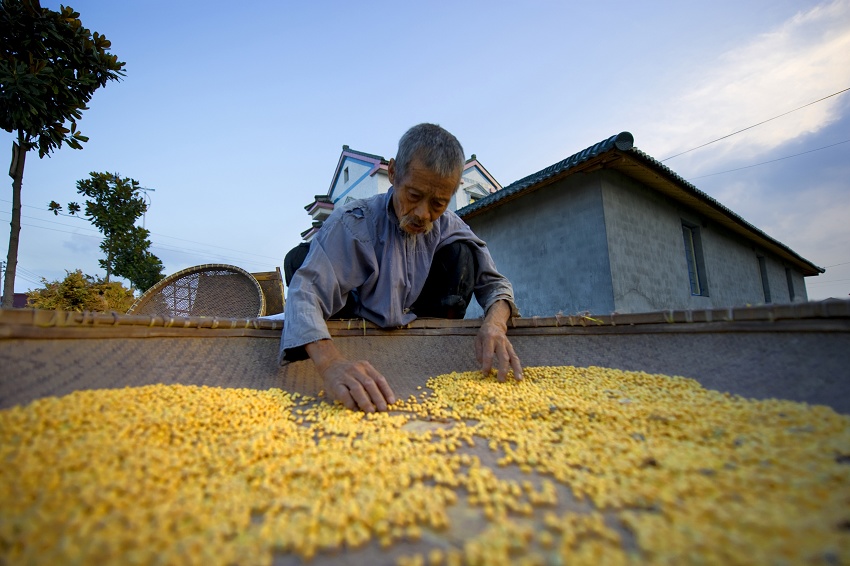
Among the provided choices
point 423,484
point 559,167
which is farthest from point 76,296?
point 559,167

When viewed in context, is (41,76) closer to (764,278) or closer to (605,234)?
(605,234)

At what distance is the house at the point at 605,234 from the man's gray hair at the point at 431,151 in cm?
346

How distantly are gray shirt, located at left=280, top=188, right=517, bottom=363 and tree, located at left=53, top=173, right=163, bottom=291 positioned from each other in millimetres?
6427

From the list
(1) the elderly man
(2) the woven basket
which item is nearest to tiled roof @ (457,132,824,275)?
(1) the elderly man

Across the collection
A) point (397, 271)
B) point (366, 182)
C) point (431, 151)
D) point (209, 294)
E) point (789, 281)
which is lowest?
point (397, 271)

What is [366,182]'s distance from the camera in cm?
1211

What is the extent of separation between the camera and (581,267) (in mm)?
5539

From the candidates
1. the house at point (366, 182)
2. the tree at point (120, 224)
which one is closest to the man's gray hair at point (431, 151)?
the tree at point (120, 224)

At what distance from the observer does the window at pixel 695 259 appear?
287 inches

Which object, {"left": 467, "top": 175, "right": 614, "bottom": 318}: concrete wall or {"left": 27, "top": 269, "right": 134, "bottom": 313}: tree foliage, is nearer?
Answer: {"left": 27, "top": 269, "right": 134, "bottom": 313}: tree foliage

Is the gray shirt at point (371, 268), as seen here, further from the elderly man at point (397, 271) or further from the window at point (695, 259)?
the window at point (695, 259)

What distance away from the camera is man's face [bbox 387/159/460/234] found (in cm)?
186

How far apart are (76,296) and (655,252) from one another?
7960 millimetres

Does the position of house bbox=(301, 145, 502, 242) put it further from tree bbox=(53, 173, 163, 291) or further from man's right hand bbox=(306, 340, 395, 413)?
man's right hand bbox=(306, 340, 395, 413)
